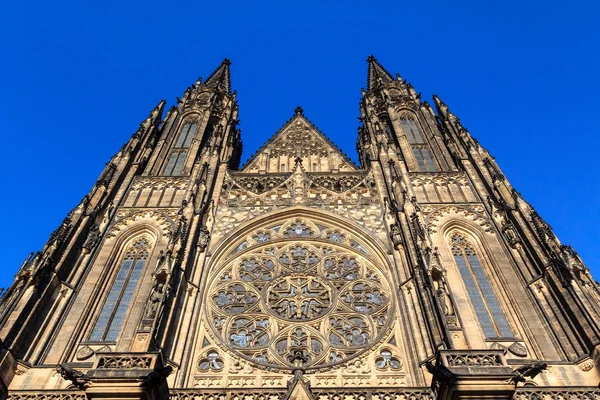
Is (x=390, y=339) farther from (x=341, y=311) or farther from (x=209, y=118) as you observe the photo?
(x=209, y=118)

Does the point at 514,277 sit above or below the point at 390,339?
above

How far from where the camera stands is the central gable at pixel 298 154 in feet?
75.7

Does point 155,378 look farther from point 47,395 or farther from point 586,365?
point 586,365

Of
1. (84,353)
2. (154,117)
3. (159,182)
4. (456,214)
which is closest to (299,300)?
(84,353)

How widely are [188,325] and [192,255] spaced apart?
2.69m

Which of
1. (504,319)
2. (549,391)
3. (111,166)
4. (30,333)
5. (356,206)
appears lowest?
(549,391)

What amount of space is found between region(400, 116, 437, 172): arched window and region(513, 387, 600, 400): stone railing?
1109cm

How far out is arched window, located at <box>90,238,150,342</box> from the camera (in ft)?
47.1

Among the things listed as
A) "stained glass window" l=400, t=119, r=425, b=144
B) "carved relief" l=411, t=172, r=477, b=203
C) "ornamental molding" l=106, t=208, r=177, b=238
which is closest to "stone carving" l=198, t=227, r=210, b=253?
"ornamental molding" l=106, t=208, r=177, b=238

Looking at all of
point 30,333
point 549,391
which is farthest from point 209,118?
point 549,391

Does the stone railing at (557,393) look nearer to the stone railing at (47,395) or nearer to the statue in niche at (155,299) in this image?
the statue in niche at (155,299)

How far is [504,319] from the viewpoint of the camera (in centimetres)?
1452

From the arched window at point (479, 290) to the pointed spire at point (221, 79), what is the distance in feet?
59.7

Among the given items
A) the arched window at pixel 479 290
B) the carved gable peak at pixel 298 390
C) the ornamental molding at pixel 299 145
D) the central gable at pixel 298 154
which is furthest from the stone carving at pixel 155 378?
the ornamental molding at pixel 299 145
